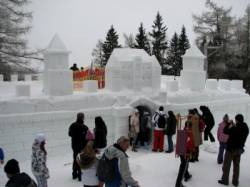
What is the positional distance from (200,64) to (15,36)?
10715 millimetres

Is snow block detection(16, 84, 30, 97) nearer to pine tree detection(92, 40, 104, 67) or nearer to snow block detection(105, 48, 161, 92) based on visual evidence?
snow block detection(105, 48, 161, 92)

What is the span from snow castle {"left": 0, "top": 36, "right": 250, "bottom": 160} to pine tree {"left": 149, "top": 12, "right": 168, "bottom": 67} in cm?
2756

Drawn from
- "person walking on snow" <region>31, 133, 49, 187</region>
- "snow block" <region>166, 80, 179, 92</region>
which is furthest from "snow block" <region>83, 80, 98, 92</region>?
Answer: "person walking on snow" <region>31, 133, 49, 187</region>

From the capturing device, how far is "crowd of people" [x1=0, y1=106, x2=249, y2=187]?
5957mm

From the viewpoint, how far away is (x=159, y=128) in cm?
1320

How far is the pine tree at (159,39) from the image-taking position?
4472 centimetres

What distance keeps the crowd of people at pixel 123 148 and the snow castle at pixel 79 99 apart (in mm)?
1078

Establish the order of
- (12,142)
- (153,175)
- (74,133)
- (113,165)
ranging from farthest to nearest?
(12,142) < (153,175) < (74,133) < (113,165)

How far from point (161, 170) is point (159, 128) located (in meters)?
2.74

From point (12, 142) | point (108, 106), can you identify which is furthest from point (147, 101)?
point (12, 142)

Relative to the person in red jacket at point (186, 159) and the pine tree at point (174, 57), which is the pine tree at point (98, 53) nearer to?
the pine tree at point (174, 57)

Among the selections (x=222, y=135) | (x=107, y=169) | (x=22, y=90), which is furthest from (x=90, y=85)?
(x=107, y=169)

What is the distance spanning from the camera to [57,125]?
1296cm

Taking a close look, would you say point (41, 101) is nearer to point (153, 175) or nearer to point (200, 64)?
point (153, 175)
